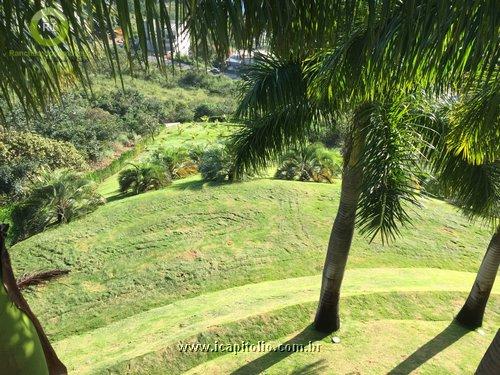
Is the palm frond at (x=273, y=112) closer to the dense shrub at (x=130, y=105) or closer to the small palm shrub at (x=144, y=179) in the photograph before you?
the small palm shrub at (x=144, y=179)

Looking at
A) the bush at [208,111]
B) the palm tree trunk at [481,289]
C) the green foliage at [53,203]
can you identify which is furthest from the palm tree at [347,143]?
the bush at [208,111]

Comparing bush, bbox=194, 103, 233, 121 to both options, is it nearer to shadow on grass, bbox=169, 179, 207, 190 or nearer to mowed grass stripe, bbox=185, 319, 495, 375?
shadow on grass, bbox=169, 179, 207, 190

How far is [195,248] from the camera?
11219mm

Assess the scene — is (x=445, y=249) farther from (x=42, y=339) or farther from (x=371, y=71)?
(x=42, y=339)

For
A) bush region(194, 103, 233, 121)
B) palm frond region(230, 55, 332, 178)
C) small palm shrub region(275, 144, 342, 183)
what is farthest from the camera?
bush region(194, 103, 233, 121)

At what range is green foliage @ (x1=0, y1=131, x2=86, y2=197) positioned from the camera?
67.6 feet

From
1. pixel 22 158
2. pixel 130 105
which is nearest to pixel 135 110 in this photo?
pixel 130 105

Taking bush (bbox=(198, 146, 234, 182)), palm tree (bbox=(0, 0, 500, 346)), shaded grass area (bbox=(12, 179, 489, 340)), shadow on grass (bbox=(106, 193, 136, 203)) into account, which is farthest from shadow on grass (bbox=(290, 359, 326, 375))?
shadow on grass (bbox=(106, 193, 136, 203))

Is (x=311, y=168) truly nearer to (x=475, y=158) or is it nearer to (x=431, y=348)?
(x=431, y=348)

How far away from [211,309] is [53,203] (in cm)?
745

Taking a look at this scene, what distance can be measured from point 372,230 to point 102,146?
29950mm

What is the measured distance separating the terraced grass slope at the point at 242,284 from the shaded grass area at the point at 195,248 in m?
0.04

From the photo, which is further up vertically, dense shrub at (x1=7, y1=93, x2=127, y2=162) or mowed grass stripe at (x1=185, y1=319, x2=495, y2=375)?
dense shrub at (x1=7, y1=93, x2=127, y2=162)

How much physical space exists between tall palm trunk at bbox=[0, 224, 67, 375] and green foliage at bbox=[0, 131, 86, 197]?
2033 cm
